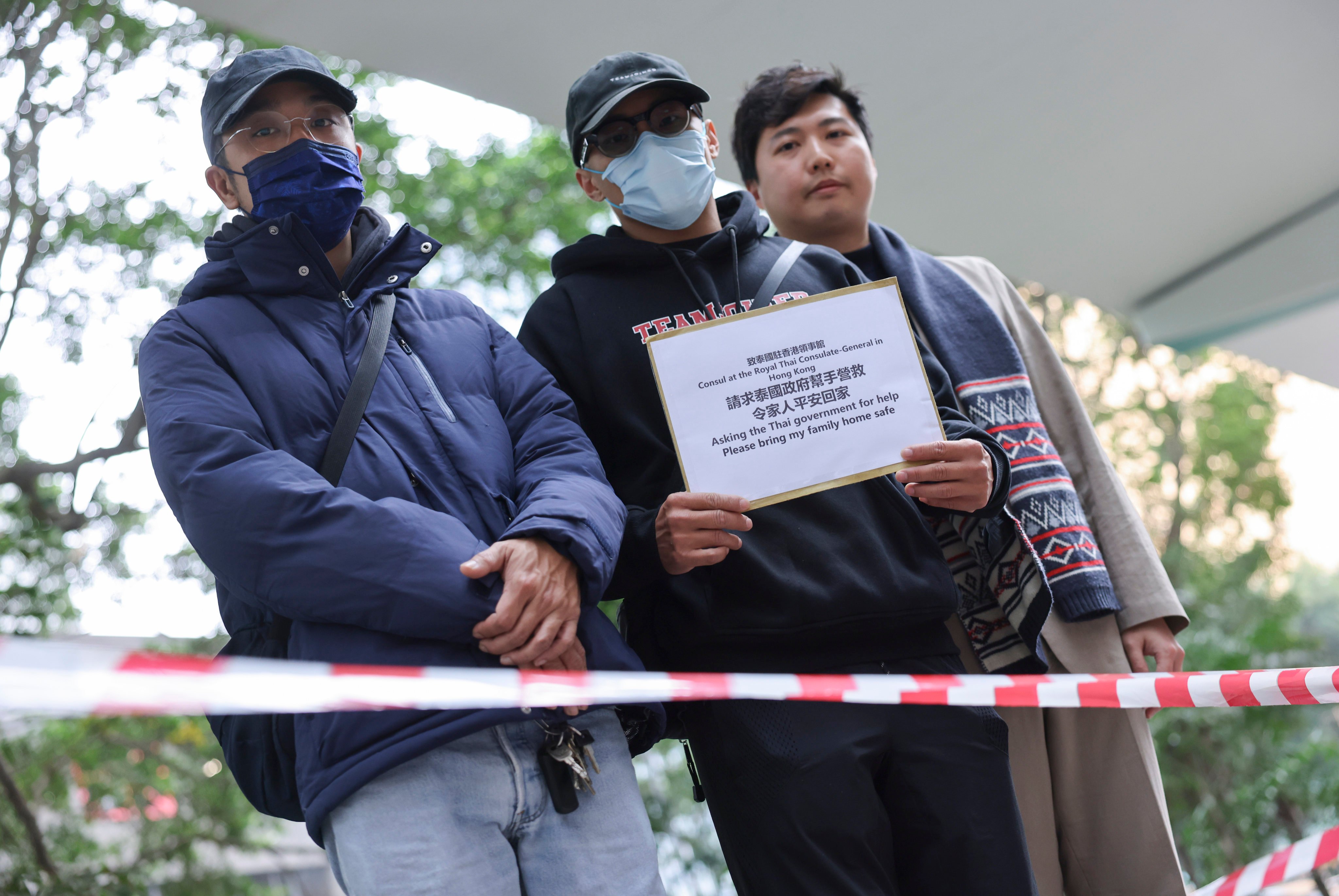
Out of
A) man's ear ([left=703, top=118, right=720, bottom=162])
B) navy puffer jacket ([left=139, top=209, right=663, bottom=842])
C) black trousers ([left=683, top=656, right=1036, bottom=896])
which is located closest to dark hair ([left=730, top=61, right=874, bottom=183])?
man's ear ([left=703, top=118, right=720, bottom=162])

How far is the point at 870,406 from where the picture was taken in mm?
2010

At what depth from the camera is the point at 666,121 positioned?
2.37 metres

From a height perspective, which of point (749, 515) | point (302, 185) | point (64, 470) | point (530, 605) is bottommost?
point (530, 605)

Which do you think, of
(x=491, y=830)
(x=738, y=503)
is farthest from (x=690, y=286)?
(x=491, y=830)

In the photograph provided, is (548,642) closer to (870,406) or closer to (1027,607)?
(870,406)

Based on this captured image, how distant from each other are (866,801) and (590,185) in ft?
4.93

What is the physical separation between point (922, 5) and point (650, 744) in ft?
10.2

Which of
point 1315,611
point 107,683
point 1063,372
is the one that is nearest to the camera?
point 107,683

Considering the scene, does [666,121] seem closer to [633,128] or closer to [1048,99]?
[633,128]

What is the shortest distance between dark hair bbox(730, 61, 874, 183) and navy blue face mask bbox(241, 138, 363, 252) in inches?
53.9

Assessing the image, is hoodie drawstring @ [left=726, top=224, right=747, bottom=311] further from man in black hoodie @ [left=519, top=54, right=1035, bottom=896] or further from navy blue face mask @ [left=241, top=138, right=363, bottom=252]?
navy blue face mask @ [left=241, top=138, right=363, bottom=252]

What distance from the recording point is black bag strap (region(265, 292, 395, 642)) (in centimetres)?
172

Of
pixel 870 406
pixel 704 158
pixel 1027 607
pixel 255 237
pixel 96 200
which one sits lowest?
pixel 1027 607

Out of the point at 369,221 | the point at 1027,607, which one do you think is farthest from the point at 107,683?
the point at 1027,607
